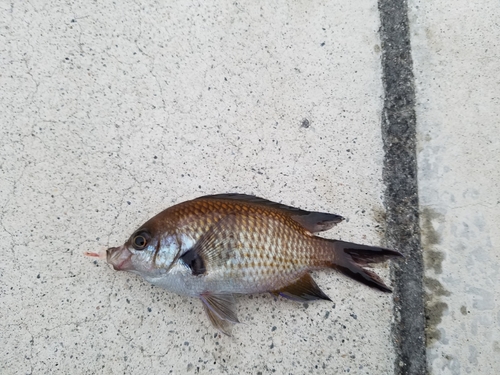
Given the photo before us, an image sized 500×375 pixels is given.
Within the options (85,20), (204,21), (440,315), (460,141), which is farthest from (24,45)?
(440,315)

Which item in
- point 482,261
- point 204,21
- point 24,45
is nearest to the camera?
point 482,261

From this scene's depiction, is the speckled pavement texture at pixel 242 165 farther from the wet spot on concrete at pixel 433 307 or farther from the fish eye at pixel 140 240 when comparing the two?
the fish eye at pixel 140 240

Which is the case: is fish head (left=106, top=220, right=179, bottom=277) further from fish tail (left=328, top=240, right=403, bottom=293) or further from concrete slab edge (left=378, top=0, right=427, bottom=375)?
concrete slab edge (left=378, top=0, right=427, bottom=375)

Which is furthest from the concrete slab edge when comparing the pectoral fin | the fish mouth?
the fish mouth

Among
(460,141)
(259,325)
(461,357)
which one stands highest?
(460,141)

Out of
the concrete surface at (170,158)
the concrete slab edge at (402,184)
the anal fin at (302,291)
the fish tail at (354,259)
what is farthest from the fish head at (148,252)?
the concrete slab edge at (402,184)

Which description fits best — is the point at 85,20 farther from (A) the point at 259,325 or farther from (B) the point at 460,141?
(B) the point at 460,141

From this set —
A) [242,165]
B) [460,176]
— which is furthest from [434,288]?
[242,165]
